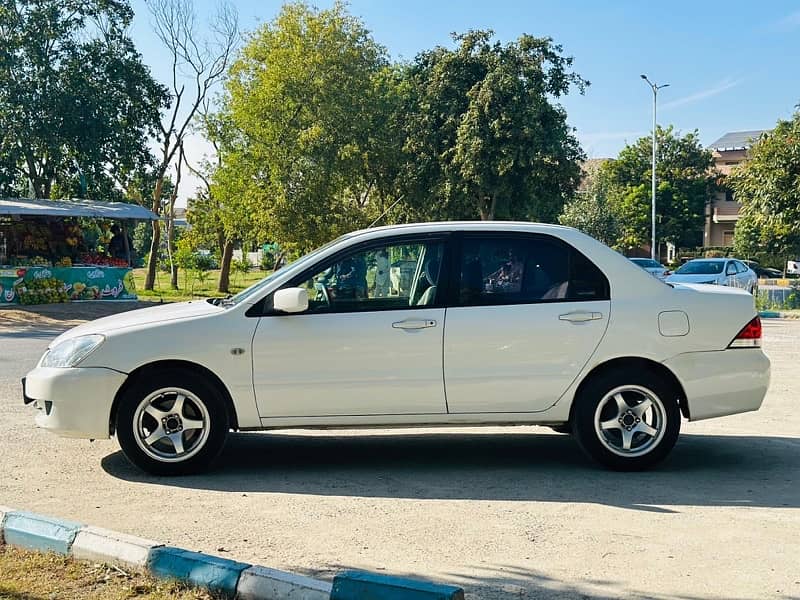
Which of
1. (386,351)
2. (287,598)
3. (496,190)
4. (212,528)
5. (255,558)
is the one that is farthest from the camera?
(496,190)

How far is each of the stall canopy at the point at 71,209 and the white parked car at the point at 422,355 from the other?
18.7 metres

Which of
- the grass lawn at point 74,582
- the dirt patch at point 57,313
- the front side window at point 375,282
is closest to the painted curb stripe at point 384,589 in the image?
the grass lawn at point 74,582

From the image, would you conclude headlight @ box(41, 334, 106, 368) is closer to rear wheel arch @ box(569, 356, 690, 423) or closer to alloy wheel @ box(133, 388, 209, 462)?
alloy wheel @ box(133, 388, 209, 462)

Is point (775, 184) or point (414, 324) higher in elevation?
point (775, 184)

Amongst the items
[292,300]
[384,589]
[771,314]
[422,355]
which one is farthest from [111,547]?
[771,314]

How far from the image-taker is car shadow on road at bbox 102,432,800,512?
19.9ft

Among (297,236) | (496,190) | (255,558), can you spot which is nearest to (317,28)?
(297,236)

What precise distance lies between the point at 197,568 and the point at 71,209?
22.3 metres

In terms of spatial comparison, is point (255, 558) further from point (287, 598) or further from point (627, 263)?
point (627, 263)

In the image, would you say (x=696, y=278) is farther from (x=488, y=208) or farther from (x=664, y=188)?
(x=664, y=188)

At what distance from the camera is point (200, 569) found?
4148 mm

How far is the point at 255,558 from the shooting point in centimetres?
469

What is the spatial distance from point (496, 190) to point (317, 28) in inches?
403

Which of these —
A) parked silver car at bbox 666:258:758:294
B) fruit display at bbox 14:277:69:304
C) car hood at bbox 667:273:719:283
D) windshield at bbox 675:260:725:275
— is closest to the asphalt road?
fruit display at bbox 14:277:69:304
